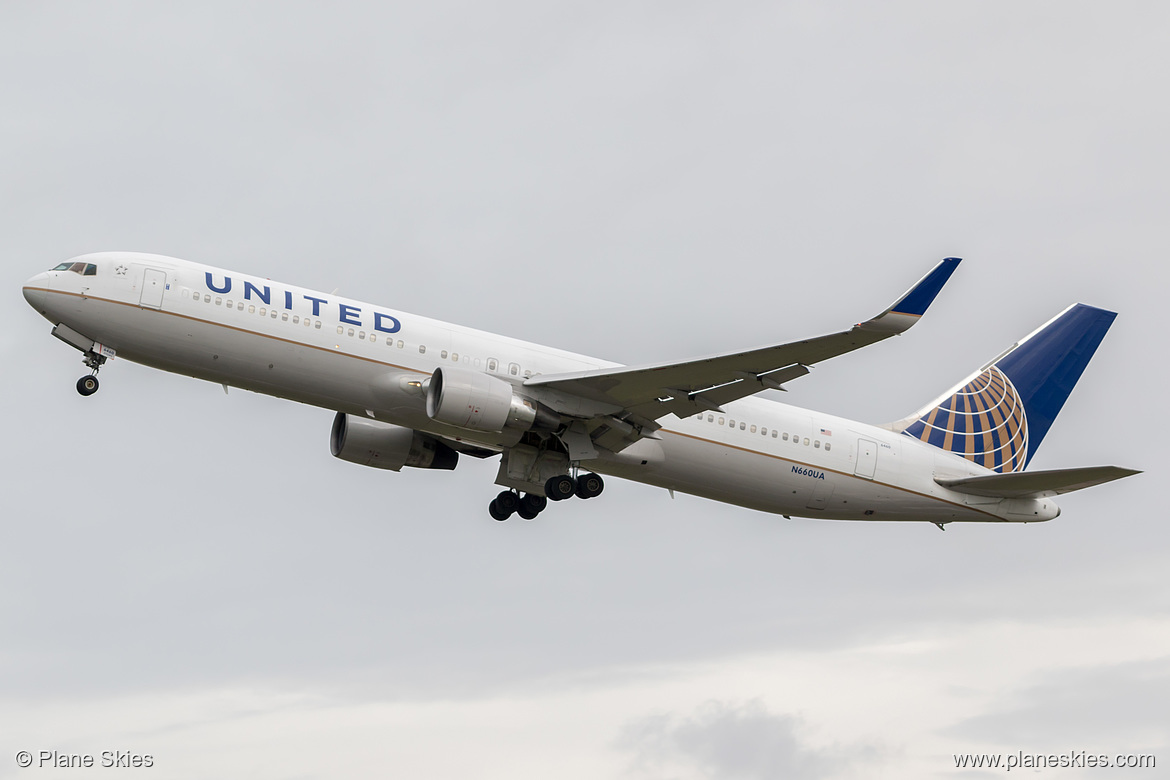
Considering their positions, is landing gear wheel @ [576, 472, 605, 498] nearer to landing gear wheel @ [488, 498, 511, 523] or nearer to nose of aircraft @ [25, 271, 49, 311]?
landing gear wheel @ [488, 498, 511, 523]

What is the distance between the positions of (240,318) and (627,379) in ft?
31.8

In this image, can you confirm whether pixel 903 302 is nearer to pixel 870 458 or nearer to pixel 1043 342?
pixel 870 458

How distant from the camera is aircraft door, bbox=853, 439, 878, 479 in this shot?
3659cm

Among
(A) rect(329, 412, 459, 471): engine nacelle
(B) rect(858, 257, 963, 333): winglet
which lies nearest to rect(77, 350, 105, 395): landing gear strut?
(A) rect(329, 412, 459, 471): engine nacelle

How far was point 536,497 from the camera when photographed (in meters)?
38.7

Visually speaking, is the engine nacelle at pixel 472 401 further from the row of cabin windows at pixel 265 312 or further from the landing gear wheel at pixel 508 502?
the landing gear wheel at pixel 508 502

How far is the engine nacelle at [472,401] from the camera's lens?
102 ft

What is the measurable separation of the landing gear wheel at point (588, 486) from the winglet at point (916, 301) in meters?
11.2

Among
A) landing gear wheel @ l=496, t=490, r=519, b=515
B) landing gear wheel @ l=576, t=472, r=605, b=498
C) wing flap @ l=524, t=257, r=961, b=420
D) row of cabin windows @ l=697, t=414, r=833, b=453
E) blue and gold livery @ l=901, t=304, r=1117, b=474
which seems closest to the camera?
wing flap @ l=524, t=257, r=961, b=420

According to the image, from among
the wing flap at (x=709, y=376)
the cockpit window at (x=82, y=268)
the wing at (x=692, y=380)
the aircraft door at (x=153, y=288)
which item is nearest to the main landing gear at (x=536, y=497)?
the wing at (x=692, y=380)

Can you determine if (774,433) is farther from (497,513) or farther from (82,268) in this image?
(82,268)

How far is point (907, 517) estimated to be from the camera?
124 ft

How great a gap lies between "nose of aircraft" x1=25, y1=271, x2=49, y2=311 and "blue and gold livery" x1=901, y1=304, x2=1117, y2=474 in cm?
2488

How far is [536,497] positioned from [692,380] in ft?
28.7
